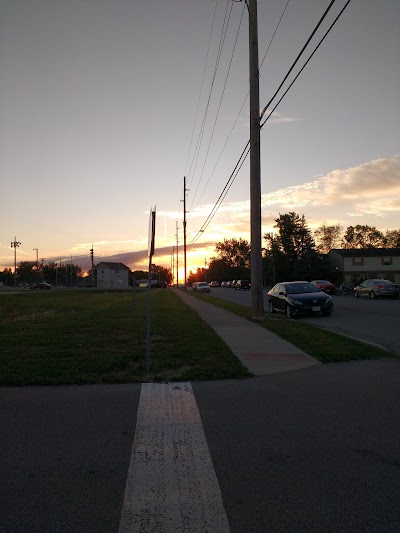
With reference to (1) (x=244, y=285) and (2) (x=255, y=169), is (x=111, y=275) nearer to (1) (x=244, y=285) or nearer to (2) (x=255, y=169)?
(1) (x=244, y=285)

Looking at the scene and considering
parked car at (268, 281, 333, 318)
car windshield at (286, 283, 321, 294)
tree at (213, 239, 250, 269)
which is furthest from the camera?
tree at (213, 239, 250, 269)

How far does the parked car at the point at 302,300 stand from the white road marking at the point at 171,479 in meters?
14.1

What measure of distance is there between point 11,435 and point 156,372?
10.8ft

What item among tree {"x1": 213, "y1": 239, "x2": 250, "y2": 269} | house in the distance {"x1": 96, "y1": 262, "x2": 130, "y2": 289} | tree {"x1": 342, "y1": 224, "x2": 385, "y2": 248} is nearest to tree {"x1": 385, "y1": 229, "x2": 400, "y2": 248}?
tree {"x1": 342, "y1": 224, "x2": 385, "y2": 248}

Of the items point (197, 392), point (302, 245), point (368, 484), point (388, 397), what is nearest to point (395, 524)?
point (368, 484)

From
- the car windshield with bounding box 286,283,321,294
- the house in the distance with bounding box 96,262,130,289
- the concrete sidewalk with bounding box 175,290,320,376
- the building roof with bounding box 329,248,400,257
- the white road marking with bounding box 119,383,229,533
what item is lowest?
the white road marking with bounding box 119,383,229,533

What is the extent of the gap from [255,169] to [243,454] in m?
13.4

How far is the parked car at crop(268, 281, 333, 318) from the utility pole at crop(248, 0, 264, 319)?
3.11 meters

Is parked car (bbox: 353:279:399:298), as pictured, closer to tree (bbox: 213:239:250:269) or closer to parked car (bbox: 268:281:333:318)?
parked car (bbox: 268:281:333:318)

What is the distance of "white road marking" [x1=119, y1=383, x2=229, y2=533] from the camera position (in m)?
3.15

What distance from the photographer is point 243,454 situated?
168 inches

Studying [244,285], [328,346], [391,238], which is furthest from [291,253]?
[328,346]

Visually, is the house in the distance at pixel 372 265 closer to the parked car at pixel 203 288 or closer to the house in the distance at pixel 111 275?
the parked car at pixel 203 288

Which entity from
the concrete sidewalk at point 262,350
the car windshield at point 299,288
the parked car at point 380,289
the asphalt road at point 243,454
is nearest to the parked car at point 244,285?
the parked car at point 380,289
